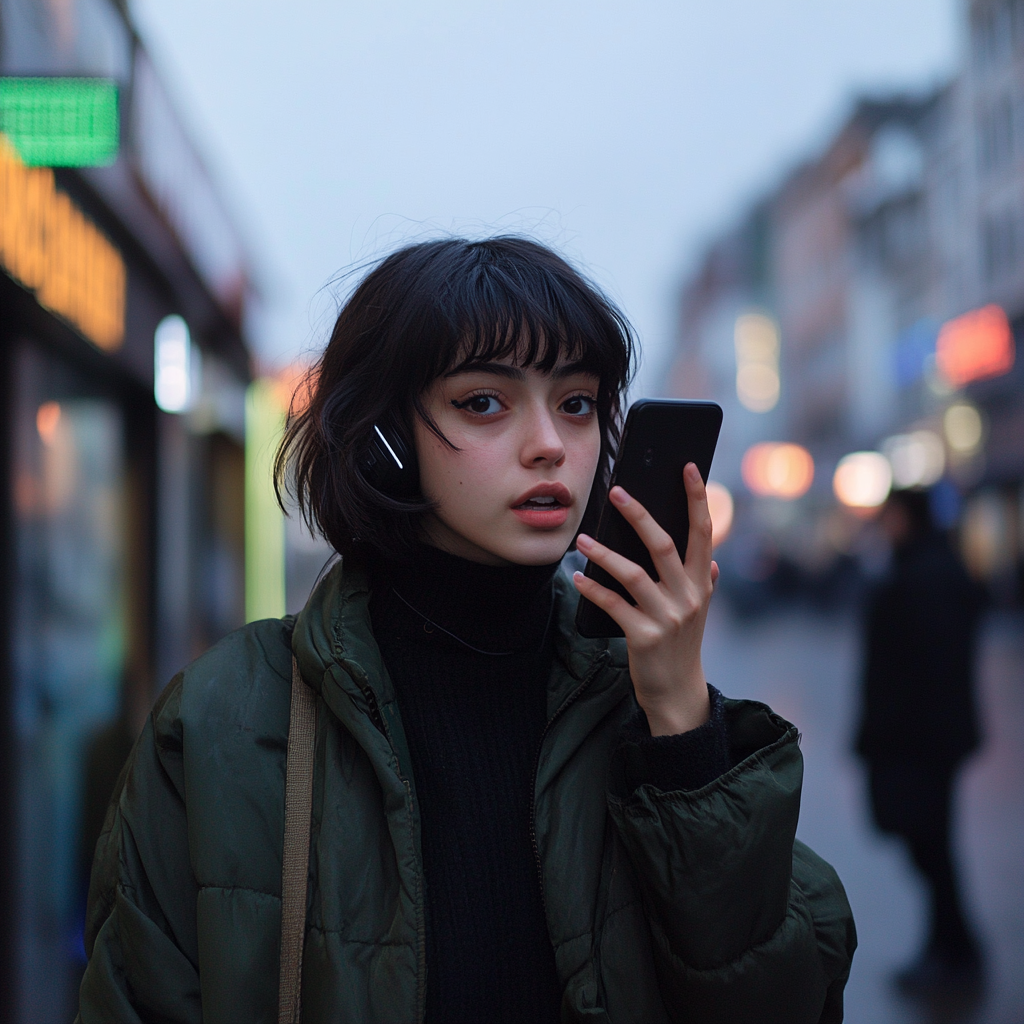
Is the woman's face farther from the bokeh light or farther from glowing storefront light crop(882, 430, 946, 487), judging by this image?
glowing storefront light crop(882, 430, 946, 487)

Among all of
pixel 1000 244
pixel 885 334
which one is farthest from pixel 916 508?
pixel 885 334

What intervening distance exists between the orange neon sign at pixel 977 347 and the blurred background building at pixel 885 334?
0.04m

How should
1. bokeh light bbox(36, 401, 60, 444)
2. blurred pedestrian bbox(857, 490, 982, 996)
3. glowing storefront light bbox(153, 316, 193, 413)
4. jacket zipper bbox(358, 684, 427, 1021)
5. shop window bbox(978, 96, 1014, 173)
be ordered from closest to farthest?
jacket zipper bbox(358, 684, 427, 1021) → blurred pedestrian bbox(857, 490, 982, 996) → bokeh light bbox(36, 401, 60, 444) → glowing storefront light bbox(153, 316, 193, 413) → shop window bbox(978, 96, 1014, 173)

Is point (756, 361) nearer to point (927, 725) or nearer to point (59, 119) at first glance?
point (927, 725)

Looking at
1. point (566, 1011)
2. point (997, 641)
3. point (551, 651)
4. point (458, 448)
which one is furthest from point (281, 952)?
point (997, 641)

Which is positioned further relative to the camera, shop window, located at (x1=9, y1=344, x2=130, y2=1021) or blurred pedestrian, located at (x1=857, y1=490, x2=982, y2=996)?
blurred pedestrian, located at (x1=857, y1=490, x2=982, y2=996)

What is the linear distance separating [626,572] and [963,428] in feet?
93.4

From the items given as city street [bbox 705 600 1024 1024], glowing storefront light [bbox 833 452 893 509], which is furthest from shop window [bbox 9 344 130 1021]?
glowing storefront light [bbox 833 452 893 509]

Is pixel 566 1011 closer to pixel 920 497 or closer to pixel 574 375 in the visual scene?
pixel 574 375

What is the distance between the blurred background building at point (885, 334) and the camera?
77.8ft

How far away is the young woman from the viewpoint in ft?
4.26

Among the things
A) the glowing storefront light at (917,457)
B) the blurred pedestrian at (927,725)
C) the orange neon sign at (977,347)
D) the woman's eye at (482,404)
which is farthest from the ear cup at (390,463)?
the glowing storefront light at (917,457)

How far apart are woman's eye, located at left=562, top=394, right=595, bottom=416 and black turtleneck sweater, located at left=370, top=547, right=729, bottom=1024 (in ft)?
0.74

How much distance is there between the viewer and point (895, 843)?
19.2 ft
